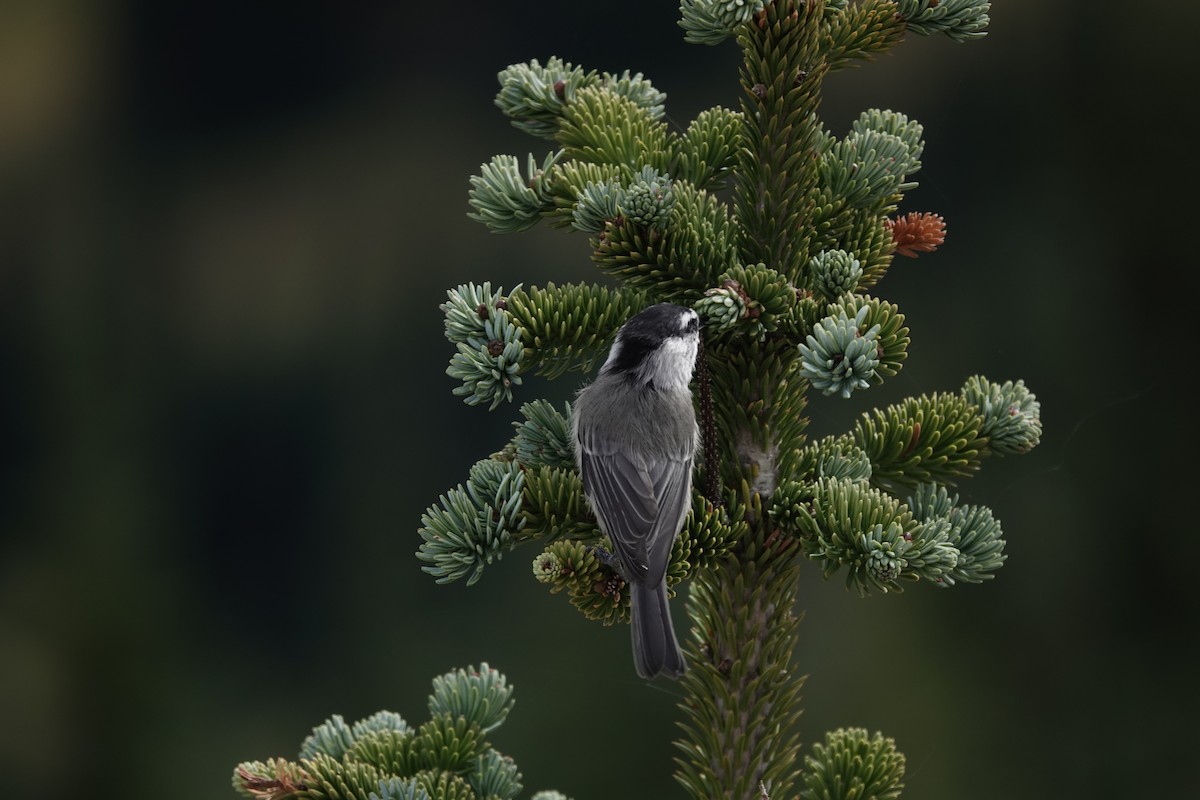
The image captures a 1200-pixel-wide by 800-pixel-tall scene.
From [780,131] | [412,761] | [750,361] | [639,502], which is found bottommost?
[412,761]

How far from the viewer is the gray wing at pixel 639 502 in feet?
3.30

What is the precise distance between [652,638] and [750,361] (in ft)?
0.78

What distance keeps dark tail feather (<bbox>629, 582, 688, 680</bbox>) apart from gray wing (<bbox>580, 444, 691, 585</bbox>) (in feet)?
0.07

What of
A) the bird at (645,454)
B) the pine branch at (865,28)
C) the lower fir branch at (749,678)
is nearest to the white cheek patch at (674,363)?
the bird at (645,454)

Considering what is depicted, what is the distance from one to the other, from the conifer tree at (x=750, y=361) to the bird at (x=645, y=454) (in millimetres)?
19

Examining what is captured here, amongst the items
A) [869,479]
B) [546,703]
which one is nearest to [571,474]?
[869,479]

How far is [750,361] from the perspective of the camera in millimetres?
1058

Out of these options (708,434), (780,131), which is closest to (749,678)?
(708,434)

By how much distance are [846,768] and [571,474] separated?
0.32 metres

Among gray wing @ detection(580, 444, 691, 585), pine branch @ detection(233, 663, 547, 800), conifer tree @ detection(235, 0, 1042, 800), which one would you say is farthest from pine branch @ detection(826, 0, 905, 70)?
pine branch @ detection(233, 663, 547, 800)

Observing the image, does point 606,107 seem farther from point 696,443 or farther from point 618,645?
point 618,645

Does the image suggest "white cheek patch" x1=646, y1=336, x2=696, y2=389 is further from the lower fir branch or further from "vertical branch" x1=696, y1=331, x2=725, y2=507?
the lower fir branch

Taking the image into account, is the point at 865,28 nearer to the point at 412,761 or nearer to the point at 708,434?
→ the point at 708,434

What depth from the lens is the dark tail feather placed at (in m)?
1.03
